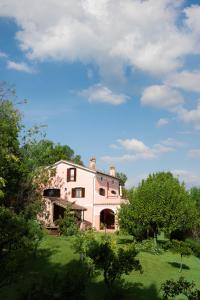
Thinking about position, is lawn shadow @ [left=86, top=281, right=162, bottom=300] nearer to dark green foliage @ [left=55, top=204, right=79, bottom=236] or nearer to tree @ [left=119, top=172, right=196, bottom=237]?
tree @ [left=119, top=172, right=196, bottom=237]

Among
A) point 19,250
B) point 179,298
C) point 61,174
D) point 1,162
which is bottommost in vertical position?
point 179,298

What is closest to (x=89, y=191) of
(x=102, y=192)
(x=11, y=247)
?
(x=102, y=192)

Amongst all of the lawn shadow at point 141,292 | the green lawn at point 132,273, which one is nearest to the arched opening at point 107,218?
the green lawn at point 132,273

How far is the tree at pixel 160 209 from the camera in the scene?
38500 mm

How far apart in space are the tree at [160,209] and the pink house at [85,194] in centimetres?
1450

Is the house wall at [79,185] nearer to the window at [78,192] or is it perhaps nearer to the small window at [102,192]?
the window at [78,192]

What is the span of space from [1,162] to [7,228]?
328 centimetres

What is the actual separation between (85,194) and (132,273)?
3070 cm

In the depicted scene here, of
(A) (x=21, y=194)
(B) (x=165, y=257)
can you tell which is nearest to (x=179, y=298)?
(B) (x=165, y=257)

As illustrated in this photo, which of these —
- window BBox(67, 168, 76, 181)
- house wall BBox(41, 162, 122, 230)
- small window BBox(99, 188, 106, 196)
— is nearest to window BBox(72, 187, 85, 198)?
house wall BBox(41, 162, 122, 230)

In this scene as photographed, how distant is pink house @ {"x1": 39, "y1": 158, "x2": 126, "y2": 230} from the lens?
181 feet

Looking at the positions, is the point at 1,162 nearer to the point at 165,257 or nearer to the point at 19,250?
the point at 19,250

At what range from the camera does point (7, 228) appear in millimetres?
16719

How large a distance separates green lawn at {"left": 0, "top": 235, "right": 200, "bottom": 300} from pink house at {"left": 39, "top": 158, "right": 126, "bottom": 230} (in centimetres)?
1941
